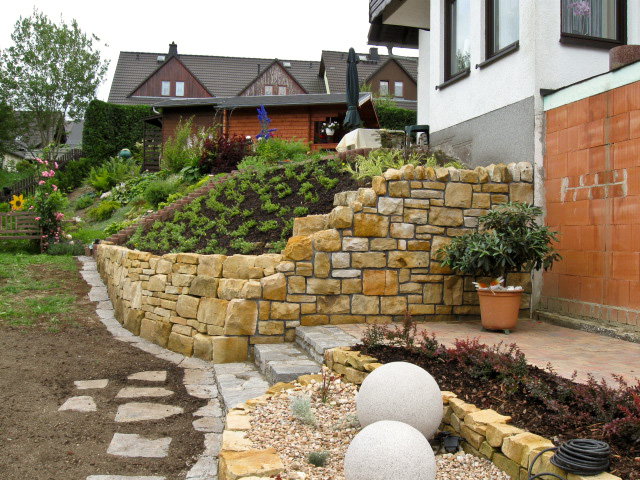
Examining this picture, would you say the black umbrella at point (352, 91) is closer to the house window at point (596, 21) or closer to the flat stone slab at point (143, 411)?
the house window at point (596, 21)

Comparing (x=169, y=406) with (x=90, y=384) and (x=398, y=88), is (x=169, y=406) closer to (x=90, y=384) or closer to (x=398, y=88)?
(x=90, y=384)

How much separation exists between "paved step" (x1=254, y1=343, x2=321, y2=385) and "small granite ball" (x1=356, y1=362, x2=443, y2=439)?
1.64 metres

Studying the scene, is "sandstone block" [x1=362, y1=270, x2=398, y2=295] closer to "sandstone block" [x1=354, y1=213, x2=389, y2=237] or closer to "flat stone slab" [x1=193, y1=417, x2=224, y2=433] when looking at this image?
"sandstone block" [x1=354, y1=213, x2=389, y2=237]

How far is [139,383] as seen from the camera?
5613 millimetres

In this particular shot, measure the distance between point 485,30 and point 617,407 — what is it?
20.5ft

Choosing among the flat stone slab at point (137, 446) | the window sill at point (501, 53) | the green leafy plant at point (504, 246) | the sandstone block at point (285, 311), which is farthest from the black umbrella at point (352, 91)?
the flat stone slab at point (137, 446)

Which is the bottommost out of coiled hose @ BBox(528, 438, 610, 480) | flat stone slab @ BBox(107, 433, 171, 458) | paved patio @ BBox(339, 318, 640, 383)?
flat stone slab @ BBox(107, 433, 171, 458)

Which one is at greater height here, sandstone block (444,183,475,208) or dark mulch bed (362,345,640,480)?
sandstone block (444,183,475,208)

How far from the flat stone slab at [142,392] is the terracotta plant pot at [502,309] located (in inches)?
129

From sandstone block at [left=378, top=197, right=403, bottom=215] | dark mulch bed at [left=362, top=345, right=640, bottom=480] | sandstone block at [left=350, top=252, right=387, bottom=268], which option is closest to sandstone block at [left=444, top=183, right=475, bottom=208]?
sandstone block at [left=378, top=197, right=403, bottom=215]

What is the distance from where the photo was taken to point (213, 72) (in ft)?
118

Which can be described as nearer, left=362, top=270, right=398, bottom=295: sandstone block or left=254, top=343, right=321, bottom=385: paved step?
left=254, top=343, right=321, bottom=385: paved step

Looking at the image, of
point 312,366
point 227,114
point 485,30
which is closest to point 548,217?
point 485,30

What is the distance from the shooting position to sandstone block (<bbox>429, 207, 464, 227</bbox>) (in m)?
6.71
